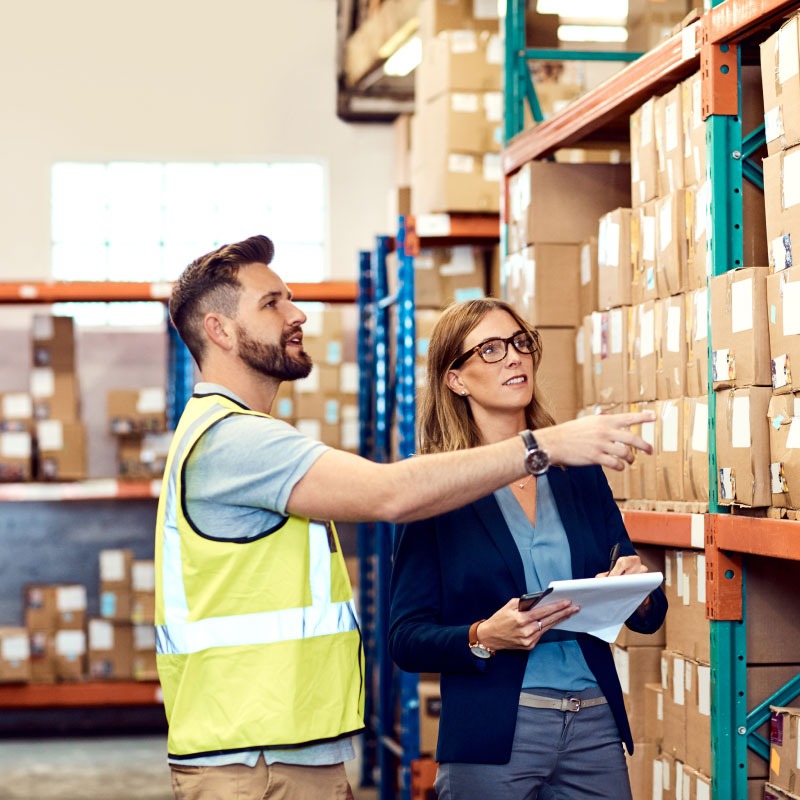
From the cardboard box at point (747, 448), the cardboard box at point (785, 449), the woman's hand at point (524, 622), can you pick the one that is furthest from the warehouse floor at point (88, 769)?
the woman's hand at point (524, 622)

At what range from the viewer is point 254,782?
2.41 metres

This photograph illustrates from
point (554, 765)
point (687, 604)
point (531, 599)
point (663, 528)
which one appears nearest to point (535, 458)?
point (531, 599)

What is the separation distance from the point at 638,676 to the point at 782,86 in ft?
6.80

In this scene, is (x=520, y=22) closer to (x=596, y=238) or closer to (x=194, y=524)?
(x=596, y=238)

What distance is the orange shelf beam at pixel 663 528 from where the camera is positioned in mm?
3795

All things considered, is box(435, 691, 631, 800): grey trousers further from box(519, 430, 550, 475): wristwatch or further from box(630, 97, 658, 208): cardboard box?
box(630, 97, 658, 208): cardboard box

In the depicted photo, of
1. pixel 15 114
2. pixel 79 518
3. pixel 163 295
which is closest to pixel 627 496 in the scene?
pixel 163 295

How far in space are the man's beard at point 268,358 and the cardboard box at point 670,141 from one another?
183cm

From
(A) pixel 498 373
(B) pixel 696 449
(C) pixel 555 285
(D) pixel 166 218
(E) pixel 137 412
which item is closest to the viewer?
(A) pixel 498 373

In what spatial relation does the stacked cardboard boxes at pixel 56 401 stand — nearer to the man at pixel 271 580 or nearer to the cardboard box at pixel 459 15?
the cardboard box at pixel 459 15

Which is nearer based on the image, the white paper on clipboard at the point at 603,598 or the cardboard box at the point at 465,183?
the white paper on clipboard at the point at 603,598

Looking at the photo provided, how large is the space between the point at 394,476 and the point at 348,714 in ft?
1.64

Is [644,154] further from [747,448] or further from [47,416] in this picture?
[47,416]

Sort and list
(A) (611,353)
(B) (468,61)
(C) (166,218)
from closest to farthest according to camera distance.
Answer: (A) (611,353) → (B) (468,61) → (C) (166,218)
